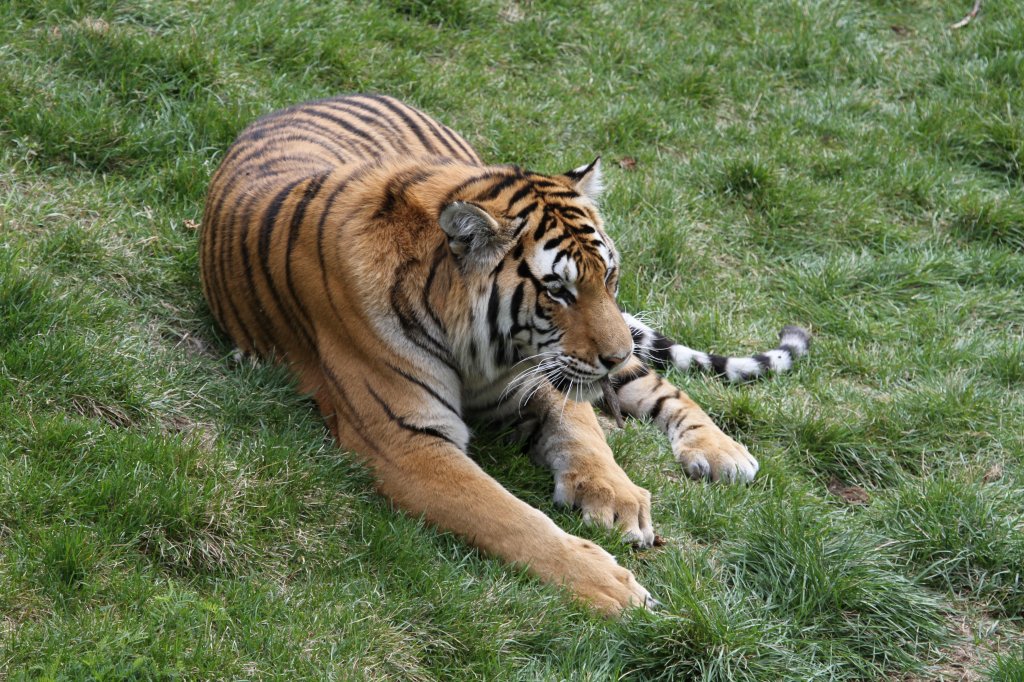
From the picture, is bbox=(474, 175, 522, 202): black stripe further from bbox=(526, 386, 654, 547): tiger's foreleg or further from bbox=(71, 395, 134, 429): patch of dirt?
bbox=(71, 395, 134, 429): patch of dirt

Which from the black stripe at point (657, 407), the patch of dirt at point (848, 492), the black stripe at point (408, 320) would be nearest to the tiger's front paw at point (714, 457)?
the black stripe at point (657, 407)

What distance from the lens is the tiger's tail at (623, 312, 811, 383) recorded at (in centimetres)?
512

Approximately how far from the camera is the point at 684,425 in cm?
467

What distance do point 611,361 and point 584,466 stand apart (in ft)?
1.39

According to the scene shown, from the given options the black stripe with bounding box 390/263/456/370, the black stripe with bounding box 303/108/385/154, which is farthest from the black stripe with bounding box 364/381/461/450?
the black stripe with bounding box 303/108/385/154

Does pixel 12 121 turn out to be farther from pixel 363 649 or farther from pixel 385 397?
pixel 363 649

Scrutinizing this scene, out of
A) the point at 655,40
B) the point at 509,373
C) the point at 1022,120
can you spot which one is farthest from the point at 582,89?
the point at 509,373

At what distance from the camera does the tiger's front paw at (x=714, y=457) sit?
175 inches

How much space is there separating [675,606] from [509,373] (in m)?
1.10

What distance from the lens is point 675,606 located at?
11.5ft

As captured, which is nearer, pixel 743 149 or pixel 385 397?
pixel 385 397

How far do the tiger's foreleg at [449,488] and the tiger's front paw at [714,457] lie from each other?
2.87ft

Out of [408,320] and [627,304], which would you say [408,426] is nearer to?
[408,320]

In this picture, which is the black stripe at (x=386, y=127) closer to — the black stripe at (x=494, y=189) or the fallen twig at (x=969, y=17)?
the black stripe at (x=494, y=189)
